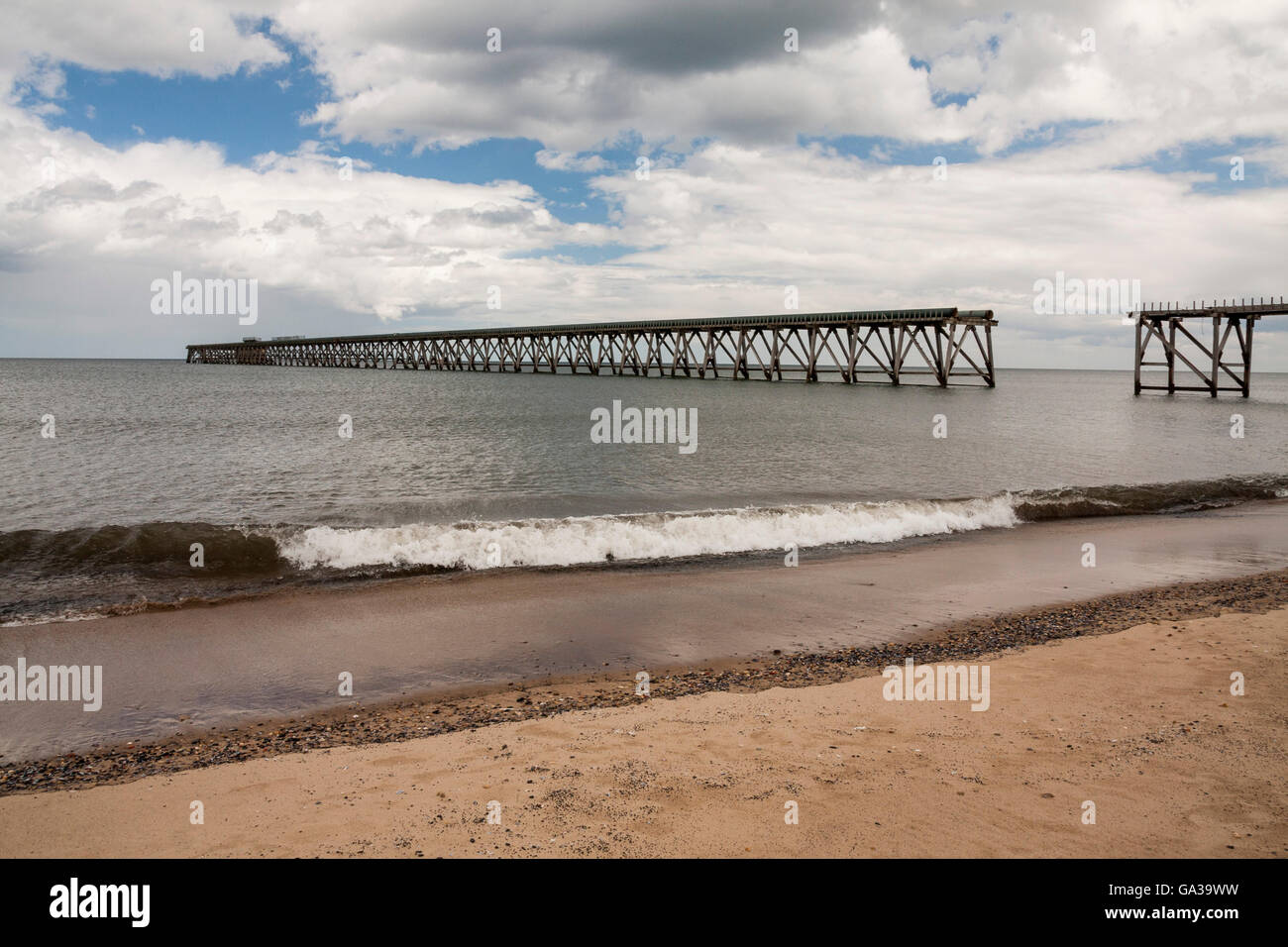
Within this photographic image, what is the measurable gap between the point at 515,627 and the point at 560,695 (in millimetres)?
2349

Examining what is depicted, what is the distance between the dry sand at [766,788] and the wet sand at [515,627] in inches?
57.7

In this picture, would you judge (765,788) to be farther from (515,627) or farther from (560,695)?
(515,627)

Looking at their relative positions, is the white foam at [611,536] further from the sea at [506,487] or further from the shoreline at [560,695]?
the shoreline at [560,695]

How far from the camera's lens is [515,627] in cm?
901

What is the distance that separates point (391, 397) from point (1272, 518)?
53.9 metres

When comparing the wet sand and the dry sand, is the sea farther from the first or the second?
the dry sand

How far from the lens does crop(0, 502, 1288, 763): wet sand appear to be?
686cm

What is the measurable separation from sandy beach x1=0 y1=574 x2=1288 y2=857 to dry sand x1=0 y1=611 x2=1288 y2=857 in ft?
0.05

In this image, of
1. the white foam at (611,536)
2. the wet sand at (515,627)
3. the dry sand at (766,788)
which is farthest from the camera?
the white foam at (611,536)

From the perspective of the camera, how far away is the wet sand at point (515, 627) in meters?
6.86

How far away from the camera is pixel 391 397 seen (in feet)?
192

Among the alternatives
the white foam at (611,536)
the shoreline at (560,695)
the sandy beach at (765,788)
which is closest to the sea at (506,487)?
the white foam at (611,536)
